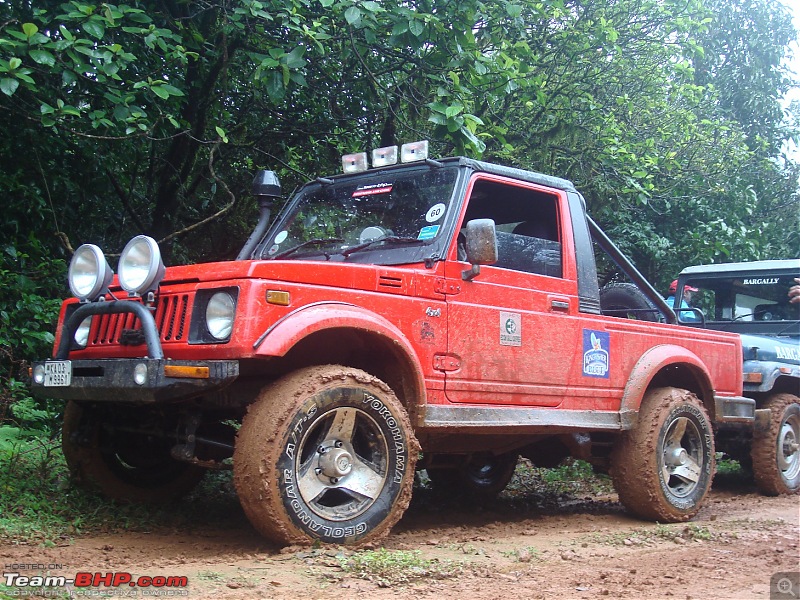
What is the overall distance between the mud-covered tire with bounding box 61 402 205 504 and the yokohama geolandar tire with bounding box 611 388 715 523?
111 inches

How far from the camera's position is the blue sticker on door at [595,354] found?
5.46 m

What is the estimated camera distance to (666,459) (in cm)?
595

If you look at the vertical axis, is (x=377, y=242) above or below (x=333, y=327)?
above

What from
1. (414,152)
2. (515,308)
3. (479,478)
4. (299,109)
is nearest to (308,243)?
(414,152)

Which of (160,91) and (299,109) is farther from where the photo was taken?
(299,109)

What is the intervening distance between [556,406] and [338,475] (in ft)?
5.63

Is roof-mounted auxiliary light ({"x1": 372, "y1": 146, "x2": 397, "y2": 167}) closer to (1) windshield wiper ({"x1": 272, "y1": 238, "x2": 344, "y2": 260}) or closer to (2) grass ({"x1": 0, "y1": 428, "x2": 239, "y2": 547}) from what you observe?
(1) windshield wiper ({"x1": 272, "y1": 238, "x2": 344, "y2": 260})

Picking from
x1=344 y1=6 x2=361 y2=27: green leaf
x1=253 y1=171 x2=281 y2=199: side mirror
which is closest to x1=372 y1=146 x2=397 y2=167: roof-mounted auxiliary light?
x1=253 y1=171 x2=281 y2=199: side mirror

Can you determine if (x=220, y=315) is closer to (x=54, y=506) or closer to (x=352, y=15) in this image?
(x=54, y=506)

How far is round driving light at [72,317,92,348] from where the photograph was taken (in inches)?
183

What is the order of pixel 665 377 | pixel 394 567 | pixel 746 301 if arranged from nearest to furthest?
pixel 394 567
pixel 665 377
pixel 746 301

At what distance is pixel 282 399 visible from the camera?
3998 millimetres

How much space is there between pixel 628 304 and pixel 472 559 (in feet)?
9.50

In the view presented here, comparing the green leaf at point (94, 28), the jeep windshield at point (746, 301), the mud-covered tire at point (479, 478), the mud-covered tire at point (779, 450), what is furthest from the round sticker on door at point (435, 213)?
the jeep windshield at point (746, 301)
